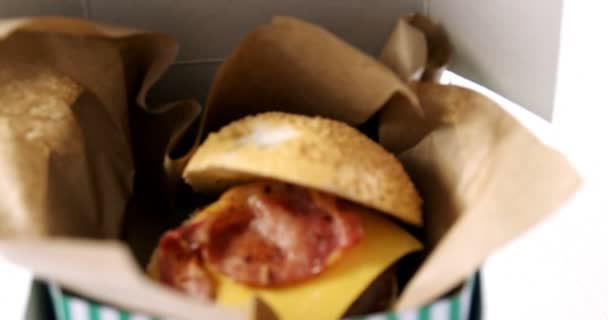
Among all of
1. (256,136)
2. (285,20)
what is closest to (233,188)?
(256,136)

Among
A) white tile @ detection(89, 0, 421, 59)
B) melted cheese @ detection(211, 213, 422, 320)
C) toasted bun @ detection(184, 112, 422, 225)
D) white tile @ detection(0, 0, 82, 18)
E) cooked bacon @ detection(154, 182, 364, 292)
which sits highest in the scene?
white tile @ detection(0, 0, 82, 18)

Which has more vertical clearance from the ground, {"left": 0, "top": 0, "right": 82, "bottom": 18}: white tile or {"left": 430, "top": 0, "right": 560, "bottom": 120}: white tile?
{"left": 0, "top": 0, "right": 82, "bottom": 18}: white tile

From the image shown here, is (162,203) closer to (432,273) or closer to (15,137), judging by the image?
(15,137)

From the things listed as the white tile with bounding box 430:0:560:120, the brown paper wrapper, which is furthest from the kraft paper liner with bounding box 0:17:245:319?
the white tile with bounding box 430:0:560:120

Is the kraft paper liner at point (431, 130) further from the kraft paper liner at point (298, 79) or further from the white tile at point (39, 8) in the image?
the white tile at point (39, 8)

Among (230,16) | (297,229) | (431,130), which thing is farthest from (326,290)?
(230,16)

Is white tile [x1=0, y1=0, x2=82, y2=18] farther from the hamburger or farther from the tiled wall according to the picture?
the hamburger

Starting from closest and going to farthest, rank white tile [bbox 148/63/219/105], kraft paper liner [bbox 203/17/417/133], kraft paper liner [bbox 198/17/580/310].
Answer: kraft paper liner [bbox 198/17/580/310] → kraft paper liner [bbox 203/17/417/133] → white tile [bbox 148/63/219/105]

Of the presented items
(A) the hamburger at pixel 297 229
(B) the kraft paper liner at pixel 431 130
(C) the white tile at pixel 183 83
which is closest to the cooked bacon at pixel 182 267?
(A) the hamburger at pixel 297 229
